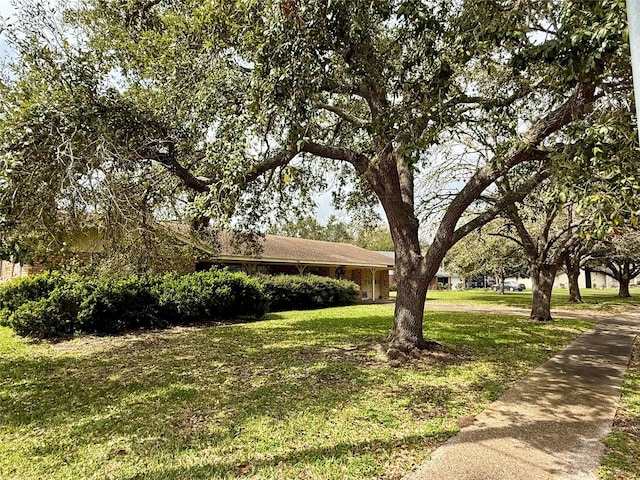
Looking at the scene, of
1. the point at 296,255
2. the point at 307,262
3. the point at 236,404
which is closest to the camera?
the point at 236,404

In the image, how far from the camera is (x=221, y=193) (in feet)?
21.7

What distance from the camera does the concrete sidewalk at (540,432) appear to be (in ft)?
12.1

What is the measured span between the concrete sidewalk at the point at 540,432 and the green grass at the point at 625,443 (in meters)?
0.09

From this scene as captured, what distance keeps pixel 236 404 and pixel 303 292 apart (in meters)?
14.3

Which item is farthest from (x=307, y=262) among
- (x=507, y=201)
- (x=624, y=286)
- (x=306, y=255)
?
(x=624, y=286)

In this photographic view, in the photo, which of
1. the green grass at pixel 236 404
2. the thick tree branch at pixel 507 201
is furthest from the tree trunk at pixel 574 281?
the thick tree branch at pixel 507 201

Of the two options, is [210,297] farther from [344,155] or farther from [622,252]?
[622,252]

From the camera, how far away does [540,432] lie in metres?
4.57

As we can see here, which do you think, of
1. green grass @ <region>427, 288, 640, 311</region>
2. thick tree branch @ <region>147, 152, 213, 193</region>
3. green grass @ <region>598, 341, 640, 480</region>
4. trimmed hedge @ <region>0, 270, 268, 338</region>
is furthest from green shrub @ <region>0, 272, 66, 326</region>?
green grass @ <region>427, 288, 640, 311</region>

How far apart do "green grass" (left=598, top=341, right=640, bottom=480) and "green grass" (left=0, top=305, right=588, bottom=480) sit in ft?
4.88

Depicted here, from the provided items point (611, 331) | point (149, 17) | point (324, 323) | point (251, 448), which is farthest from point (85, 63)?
point (611, 331)

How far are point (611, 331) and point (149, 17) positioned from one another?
16098 mm

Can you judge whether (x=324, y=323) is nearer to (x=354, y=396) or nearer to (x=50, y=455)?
(x=354, y=396)

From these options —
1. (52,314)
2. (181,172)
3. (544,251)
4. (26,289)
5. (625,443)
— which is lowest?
(625,443)
